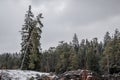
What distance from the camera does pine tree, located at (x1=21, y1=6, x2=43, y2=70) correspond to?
205ft

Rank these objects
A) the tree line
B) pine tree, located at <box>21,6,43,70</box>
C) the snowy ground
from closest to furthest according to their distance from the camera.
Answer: the snowy ground, pine tree, located at <box>21,6,43,70</box>, the tree line

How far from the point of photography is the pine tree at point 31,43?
62.4 metres

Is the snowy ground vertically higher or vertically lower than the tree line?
lower

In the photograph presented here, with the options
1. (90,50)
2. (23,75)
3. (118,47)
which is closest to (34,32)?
(23,75)

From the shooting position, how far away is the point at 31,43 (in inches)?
2475

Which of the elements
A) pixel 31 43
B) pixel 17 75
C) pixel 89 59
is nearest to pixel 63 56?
pixel 89 59

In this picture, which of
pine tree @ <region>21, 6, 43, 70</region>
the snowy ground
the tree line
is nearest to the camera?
the snowy ground

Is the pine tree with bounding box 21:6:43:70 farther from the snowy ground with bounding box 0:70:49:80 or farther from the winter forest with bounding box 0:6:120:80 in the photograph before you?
the snowy ground with bounding box 0:70:49:80

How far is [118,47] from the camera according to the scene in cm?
8394

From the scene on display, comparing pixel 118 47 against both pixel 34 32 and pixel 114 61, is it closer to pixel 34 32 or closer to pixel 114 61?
pixel 114 61

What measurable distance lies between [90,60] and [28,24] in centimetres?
3476

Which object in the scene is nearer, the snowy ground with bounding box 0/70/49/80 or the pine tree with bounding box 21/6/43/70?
the snowy ground with bounding box 0/70/49/80

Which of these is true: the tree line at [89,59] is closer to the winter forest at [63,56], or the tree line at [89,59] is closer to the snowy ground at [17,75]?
the winter forest at [63,56]

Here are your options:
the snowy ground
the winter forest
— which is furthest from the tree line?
the snowy ground
